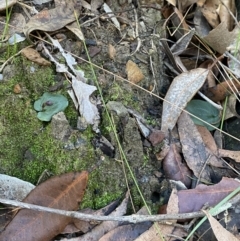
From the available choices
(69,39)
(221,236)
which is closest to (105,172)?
(221,236)

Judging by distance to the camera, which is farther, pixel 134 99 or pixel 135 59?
pixel 135 59

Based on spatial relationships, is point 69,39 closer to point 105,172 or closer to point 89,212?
point 105,172

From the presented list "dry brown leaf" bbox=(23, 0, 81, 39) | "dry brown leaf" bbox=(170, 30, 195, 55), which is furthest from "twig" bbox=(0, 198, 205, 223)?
"dry brown leaf" bbox=(170, 30, 195, 55)

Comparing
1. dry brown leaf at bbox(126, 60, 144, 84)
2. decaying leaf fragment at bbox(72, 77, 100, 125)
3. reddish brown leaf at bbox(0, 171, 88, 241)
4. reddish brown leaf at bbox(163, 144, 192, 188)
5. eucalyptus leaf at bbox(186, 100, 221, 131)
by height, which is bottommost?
reddish brown leaf at bbox(0, 171, 88, 241)

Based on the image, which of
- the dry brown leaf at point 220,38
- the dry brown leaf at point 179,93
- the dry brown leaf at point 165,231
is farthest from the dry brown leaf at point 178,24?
the dry brown leaf at point 165,231

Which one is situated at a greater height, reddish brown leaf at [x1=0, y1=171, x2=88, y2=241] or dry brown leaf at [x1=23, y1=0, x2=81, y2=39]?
dry brown leaf at [x1=23, y1=0, x2=81, y2=39]

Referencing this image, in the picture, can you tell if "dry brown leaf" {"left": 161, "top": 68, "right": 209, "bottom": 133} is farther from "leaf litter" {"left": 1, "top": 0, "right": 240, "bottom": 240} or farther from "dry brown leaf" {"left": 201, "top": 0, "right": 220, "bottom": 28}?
"dry brown leaf" {"left": 201, "top": 0, "right": 220, "bottom": 28}
